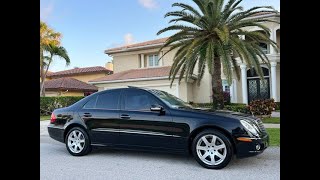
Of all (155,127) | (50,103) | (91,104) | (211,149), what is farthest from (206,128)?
(50,103)

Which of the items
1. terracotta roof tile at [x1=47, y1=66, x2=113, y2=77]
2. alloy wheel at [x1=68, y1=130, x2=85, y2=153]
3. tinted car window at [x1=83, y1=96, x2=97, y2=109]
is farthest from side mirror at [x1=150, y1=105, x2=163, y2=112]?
terracotta roof tile at [x1=47, y1=66, x2=113, y2=77]

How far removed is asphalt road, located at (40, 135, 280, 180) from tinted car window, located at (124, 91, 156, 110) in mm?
1122

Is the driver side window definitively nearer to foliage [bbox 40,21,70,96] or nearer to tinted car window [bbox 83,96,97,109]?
tinted car window [bbox 83,96,97,109]

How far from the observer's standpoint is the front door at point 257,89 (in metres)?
21.0

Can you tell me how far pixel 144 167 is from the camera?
17.9 ft

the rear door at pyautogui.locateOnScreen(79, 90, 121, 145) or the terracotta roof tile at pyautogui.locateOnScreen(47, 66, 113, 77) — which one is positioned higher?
the terracotta roof tile at pyautogui.locateOnScreen(47, 66, 113, 77)

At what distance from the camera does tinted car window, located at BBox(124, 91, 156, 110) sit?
6.10 metres

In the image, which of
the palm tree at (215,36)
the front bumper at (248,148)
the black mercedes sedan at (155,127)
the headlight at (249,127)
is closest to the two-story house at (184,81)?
the palm tree at (215,36)

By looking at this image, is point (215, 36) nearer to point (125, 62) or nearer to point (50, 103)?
point (125, 62)

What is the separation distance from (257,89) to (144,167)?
17.7m

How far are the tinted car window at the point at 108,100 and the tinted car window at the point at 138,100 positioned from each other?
26cm

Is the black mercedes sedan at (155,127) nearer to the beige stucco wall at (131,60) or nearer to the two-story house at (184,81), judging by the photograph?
the two-story house at (184,81)

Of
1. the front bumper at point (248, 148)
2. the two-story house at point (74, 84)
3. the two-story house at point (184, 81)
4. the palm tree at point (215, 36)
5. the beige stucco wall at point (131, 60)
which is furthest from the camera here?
the two-story house at point (74, 84)
